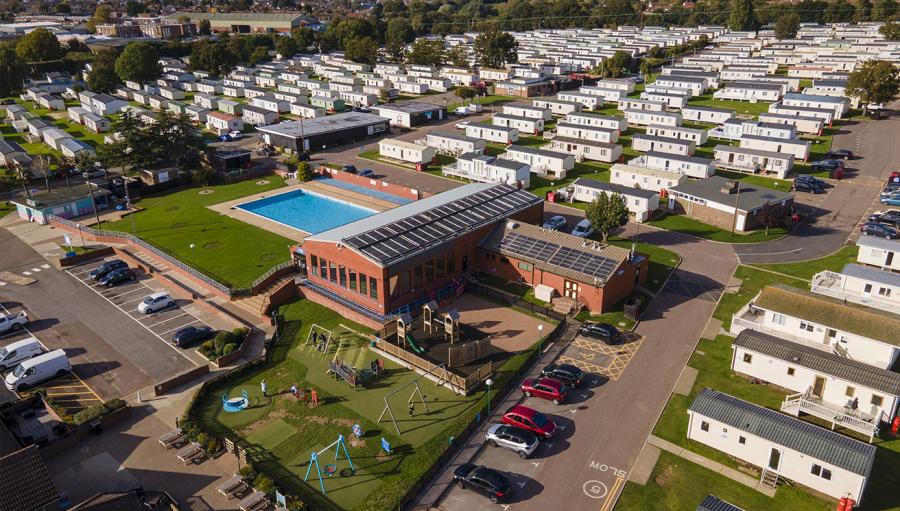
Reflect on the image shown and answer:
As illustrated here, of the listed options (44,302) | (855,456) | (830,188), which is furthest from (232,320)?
(830,188)

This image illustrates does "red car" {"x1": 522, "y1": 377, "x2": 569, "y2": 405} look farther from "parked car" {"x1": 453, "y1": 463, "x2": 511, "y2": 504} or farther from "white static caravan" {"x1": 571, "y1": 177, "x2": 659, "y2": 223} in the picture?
"white static caravan" {"x1": 571, "y1": 177, "x2": 659, "y2": 223}

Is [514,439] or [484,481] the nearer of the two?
[484,481]

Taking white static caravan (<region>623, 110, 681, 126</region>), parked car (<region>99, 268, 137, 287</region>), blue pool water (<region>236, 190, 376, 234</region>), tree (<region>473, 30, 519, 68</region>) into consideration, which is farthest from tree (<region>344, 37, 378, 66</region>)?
parked car (<region>99, 268, 137, 287</region>)

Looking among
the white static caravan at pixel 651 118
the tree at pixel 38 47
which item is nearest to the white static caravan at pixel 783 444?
the white static caravan at pixel 651 118

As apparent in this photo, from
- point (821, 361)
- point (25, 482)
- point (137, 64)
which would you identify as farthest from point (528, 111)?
point (137, 64)

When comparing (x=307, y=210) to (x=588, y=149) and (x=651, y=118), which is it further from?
(x=651, y=118)

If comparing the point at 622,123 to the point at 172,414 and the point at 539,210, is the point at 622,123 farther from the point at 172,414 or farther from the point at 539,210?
the point at 172,414

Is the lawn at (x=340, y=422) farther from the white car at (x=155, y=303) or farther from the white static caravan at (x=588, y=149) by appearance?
the white static caravan at (x=588, y=149)
